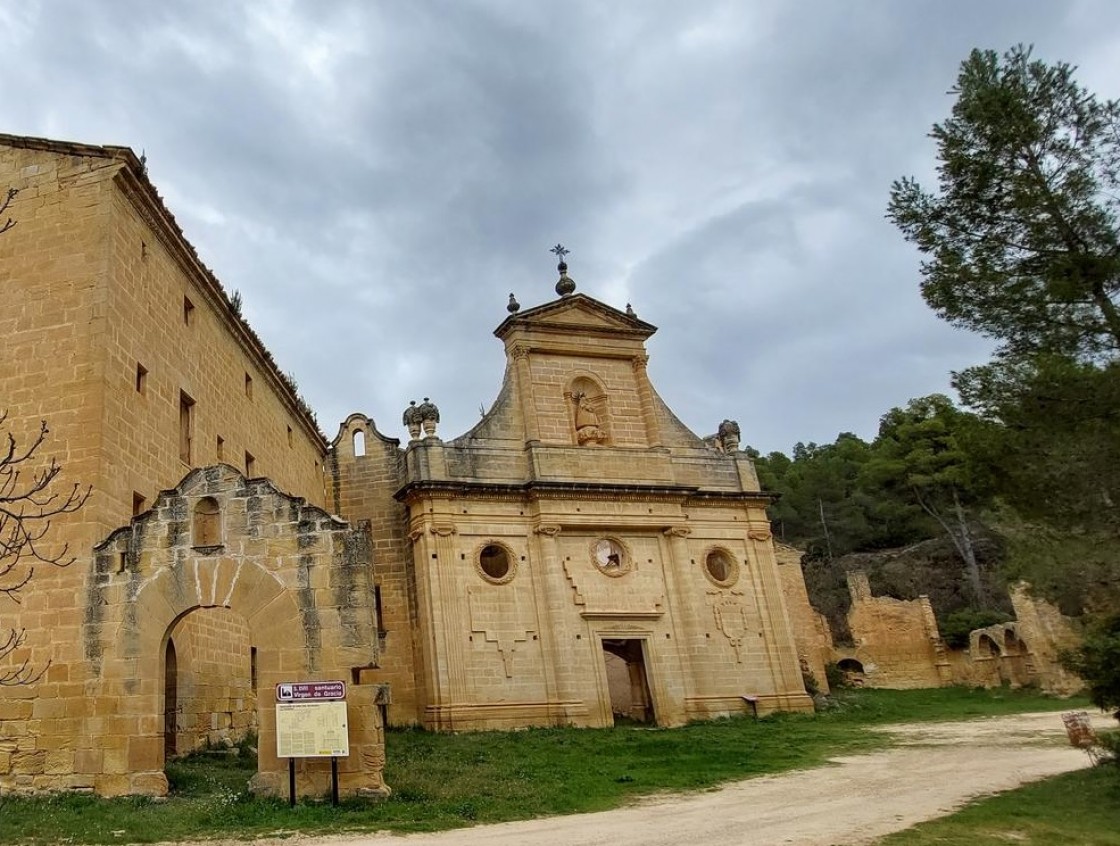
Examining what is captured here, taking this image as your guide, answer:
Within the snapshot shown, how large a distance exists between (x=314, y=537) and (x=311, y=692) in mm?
2068

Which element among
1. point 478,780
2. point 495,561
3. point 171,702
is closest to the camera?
point 478,780

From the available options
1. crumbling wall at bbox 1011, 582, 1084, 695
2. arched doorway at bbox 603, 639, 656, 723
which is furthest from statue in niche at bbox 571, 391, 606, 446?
crumbling wall at bbox 1011, 582, 1084, 695

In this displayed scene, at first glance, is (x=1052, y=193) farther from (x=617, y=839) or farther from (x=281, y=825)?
(x=281, y=825)

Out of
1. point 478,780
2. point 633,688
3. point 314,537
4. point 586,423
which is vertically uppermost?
point 586,423

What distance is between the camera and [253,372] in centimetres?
2150

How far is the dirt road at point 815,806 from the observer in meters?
8.92

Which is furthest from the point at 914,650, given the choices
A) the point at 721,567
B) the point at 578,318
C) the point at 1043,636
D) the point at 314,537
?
the point at 314,537

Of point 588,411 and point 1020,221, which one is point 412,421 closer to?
point 588,411

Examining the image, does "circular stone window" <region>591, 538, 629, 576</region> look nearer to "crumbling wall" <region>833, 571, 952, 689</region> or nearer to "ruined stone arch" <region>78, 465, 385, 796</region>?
"ruined stone arch" <region>78, 465, 385, 796</region>

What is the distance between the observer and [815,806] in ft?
35.4

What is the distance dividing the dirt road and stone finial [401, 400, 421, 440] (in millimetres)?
14045

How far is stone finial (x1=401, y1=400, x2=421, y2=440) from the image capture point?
80.5ft

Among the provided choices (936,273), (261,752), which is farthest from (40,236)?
(936,273)

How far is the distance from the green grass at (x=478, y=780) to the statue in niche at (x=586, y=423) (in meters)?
8.51
